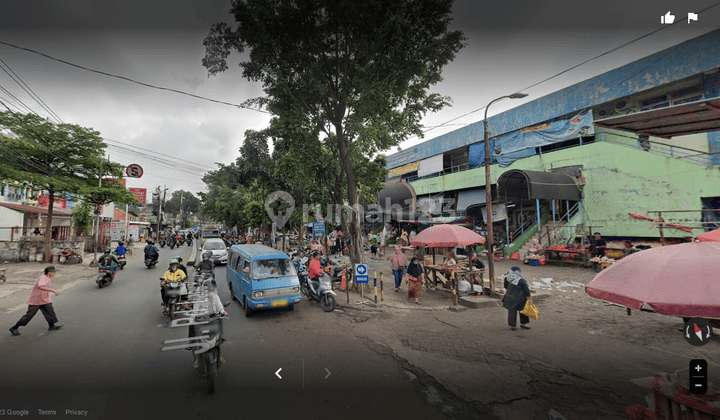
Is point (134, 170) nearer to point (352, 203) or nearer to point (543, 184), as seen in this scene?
point (352, 203)

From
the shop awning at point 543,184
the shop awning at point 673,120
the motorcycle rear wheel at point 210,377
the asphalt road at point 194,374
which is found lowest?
the asphalt road at point 194,374

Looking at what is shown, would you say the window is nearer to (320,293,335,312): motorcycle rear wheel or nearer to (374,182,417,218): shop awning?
(320,293,335,312): motorcycle rear wheel

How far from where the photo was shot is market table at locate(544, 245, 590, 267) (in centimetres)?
1528

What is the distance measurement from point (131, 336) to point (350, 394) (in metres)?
5.56

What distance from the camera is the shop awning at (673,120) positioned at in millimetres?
4664

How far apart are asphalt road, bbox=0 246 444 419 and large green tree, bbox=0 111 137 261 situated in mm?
10695

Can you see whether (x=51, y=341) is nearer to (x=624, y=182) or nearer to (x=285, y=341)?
(x=285, y=341)

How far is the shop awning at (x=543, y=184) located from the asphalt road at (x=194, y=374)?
46.2 feet

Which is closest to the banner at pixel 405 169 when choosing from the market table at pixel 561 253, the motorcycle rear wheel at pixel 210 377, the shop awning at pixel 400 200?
the shop awning at pixel 400 200

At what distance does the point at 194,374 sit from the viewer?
5.18m

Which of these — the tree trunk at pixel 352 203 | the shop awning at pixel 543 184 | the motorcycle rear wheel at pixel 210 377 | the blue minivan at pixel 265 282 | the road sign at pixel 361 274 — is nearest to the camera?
the motorcycle rear wheel at pixel 210 377

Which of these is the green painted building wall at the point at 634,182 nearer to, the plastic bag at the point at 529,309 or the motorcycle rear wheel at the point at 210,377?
the plastic bag at the point at 529,309

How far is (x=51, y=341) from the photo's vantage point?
6617 millimetres

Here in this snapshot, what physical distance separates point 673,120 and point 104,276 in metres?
17.6
